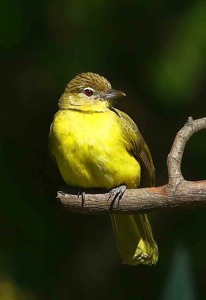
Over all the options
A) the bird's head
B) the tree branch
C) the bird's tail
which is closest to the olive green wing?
the bird's head

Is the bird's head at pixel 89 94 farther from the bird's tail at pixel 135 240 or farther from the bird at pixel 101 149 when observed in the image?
the bird's tail at pixel 135 240

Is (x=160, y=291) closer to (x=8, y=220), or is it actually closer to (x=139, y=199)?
(x=8, y=220)

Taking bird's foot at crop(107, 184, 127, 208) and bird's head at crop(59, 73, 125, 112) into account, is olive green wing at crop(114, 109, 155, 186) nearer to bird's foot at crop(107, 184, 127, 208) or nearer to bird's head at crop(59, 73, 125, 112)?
bird's head at crop(59, 73, 125, 112)

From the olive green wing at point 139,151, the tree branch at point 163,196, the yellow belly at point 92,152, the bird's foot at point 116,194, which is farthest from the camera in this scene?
the olive green wing at point 139,151

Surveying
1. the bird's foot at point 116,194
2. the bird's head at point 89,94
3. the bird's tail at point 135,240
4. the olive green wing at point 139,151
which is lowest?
the bird's tail at point 135,240

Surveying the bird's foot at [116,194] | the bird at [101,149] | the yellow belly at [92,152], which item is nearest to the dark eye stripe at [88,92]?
the bird at [101,149]

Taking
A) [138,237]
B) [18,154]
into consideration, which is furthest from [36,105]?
[138,237]
